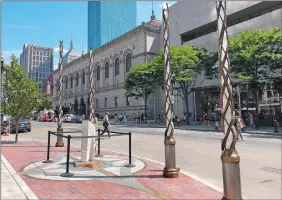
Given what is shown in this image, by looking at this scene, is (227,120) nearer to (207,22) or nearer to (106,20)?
(207,22)

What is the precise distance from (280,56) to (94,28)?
10454cm

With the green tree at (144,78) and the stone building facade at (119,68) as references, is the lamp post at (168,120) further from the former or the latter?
the stone building facade at (119,68)

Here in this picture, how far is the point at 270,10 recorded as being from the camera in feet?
107

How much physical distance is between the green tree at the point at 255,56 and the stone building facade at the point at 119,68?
23.2 metres

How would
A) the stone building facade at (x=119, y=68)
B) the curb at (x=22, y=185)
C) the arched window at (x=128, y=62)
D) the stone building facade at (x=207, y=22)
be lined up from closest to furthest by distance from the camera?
the curb at (x=22, y=185) → the stone building facade at (x=207, y=22) → the stone building facade at (x=119, y=68) → the arched window at (x=128, y=62)

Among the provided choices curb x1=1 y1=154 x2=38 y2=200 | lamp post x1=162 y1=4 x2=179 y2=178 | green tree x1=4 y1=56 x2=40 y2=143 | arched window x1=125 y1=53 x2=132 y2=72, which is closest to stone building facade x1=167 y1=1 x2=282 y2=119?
arched window x1=125 y1=53 x2=132 y2=72

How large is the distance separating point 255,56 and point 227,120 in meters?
23.1

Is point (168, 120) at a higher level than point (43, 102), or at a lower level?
lower

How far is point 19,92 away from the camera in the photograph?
15719 millimetres

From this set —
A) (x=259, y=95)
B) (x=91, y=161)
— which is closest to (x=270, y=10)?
(x=259, y=95)

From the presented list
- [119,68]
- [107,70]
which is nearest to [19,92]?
[119,68]

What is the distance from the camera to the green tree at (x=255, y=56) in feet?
79.7

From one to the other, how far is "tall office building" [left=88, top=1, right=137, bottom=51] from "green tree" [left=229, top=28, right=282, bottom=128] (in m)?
94.9

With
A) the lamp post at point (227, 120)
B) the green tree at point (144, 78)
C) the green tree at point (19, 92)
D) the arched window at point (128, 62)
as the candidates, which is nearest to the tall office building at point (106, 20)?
the arched window at point (128, 62)
